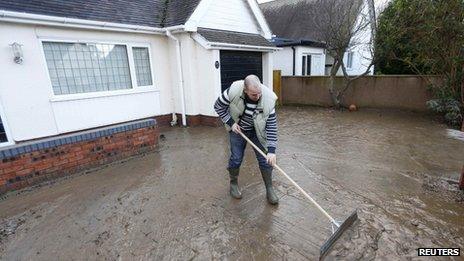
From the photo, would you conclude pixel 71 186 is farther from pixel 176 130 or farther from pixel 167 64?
pixel 167 64

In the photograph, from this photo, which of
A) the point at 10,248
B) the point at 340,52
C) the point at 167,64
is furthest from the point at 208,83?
the point at 10,248

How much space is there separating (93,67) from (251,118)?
5.52 m

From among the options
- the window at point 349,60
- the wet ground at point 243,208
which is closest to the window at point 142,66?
the wet ground at point 243,208

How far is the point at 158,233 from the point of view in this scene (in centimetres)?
314

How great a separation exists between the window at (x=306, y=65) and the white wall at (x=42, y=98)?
8.79 meters

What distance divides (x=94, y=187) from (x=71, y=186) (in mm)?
403

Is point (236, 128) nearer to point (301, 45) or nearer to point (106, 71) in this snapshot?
point (106, 71)

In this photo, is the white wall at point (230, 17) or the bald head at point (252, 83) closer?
the bald head at point (252, 83)

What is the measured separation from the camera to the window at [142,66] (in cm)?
801

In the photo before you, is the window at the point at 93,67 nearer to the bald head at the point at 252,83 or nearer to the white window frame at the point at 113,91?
the white window frame at the point at 113,91

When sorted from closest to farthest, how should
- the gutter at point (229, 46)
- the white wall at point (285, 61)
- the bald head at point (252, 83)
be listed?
1. the bald head at point (252, 83)
2. the gutter at point (229, 46)
3. the white wall at point (285, 61)

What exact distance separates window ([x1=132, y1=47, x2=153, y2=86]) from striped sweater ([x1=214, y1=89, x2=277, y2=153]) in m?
5.35

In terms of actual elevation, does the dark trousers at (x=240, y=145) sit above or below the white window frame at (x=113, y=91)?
below

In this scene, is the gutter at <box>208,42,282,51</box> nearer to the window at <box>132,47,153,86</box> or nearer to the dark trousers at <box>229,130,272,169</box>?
the window at <box>132,47,153,86</box>
